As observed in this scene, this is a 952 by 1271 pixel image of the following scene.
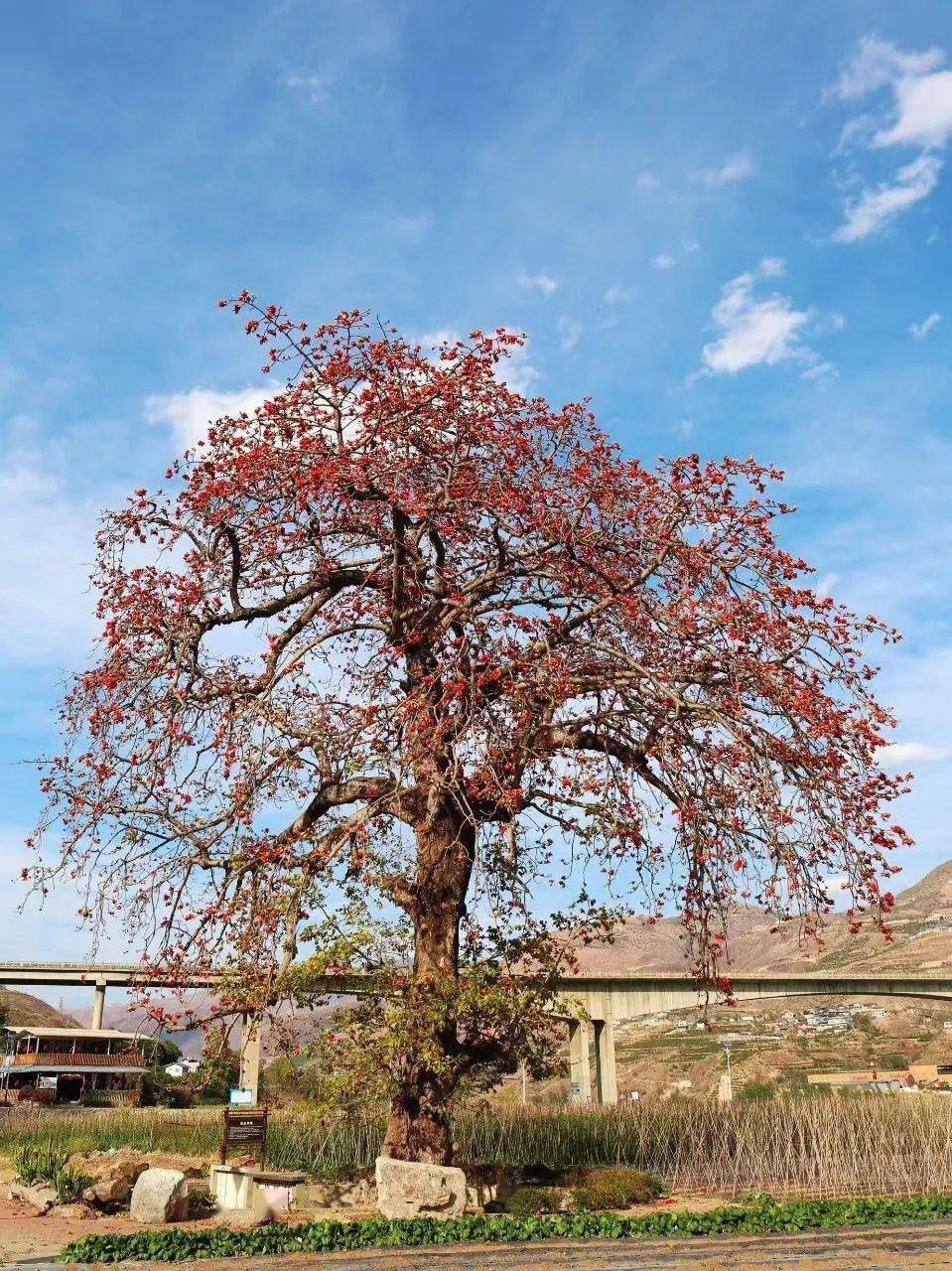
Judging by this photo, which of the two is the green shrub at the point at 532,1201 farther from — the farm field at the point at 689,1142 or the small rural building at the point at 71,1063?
the small rural building at the point at 71,1063

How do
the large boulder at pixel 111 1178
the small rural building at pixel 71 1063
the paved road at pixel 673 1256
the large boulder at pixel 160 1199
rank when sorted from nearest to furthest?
the paved road at pixel 673 1256, the large boulder at pixel 160 1199, the large boulder at pixel 111 1178, the small rural building at pixel 71 1063

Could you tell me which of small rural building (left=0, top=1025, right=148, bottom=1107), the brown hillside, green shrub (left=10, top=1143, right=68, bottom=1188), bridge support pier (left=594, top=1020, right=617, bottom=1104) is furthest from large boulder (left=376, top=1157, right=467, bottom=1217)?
the brown hillside

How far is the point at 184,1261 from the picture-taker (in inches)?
368

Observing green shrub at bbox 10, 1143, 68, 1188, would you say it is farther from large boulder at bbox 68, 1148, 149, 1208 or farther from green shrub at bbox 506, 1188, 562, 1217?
green shrub at bbox 506, 1188, 562, 1217

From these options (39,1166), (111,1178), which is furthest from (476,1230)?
(39,1166)

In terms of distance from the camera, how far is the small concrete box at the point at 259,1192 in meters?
12.9

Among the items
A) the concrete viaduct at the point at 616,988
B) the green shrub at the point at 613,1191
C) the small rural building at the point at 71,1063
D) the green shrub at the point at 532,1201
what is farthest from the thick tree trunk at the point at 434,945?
the small rural building at the point at 71,1063

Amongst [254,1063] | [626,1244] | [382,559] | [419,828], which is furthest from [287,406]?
[254,1063]

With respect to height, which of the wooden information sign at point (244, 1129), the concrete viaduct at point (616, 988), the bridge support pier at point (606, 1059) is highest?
the concrete viaduct at point (616, 988)

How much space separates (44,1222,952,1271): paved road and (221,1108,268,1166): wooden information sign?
4.59 metres

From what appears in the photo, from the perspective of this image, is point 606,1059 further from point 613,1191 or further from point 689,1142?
point 613,1191

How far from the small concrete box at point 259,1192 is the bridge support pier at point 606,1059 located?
34608mm

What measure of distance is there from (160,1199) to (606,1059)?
37.1 metres

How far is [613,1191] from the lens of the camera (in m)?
13.3
